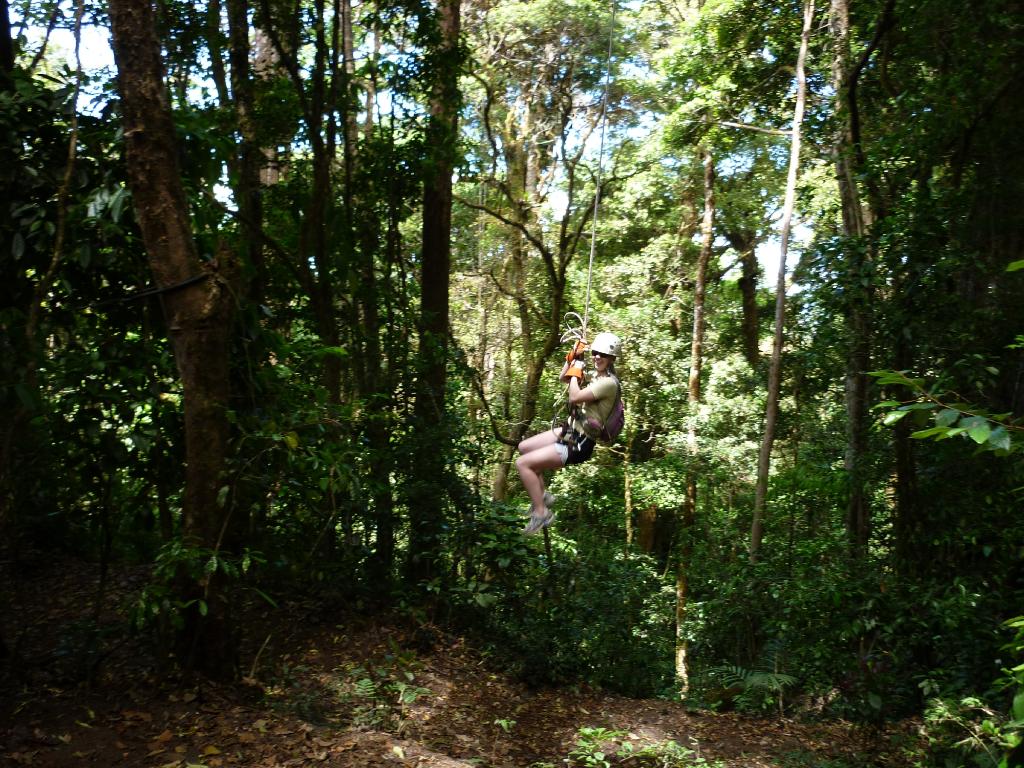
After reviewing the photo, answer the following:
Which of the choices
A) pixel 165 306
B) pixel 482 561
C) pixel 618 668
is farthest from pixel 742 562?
pixel 165 306

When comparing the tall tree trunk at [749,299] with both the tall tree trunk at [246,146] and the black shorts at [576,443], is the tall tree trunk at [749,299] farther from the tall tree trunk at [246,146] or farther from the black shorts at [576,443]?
the tall tree trunk at [246,146]

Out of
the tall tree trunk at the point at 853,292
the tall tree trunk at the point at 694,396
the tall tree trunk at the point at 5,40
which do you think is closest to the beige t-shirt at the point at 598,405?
the tall tree trunk at the point at 853,292

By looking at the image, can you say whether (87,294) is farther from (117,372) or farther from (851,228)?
(851,228)

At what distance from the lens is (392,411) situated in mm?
7324

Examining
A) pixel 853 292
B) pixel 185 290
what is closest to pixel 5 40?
pixel 185 290

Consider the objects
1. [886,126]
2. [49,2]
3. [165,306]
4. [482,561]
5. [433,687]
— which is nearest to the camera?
[165,306]

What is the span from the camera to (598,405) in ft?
18.1

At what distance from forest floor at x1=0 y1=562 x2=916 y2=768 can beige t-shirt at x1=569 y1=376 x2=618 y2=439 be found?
2.11m

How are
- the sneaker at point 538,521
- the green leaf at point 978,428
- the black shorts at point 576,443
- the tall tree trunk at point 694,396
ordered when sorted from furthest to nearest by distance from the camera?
the tall tree trunk at point 694,396 < the sneaker at point 538,521 < the black shorts at point 576,443 < the green leaf at point 978,428

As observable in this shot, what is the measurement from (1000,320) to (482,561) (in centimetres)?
489

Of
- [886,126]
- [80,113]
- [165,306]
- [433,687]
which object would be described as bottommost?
[433,687]

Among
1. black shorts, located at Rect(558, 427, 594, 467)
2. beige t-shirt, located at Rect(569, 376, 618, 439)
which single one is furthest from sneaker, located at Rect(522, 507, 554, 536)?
beige t-shirt, located at Rect(569, 376, 618, 439)

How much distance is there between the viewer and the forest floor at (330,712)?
372 centimetres

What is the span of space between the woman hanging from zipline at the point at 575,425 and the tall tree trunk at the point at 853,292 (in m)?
2.40
